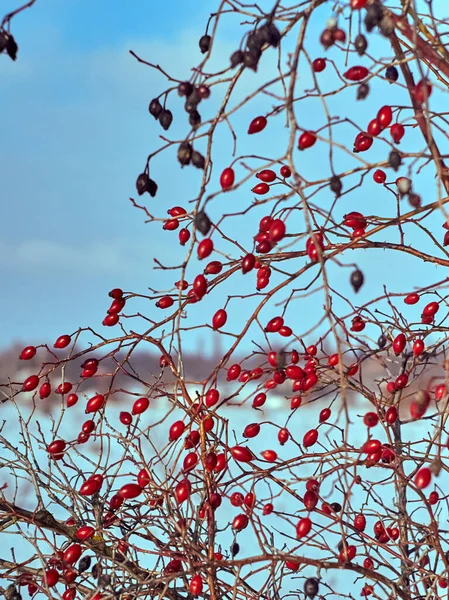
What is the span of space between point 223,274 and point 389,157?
1.12ft

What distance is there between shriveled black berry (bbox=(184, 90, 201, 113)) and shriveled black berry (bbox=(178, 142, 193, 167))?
0.04 m

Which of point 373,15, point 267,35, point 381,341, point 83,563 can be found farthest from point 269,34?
point 83,563

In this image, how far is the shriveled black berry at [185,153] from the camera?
73cm

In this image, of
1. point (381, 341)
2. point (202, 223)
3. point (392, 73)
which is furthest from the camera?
point (381, 341)

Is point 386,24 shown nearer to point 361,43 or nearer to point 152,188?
point 361,43

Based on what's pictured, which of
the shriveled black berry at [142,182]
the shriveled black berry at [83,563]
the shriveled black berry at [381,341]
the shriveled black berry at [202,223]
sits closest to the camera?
the shriveled black berry at [202,223]

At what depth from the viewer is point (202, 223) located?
0.71 m

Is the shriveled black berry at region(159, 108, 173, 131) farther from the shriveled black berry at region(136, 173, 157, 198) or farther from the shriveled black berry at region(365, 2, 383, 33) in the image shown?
the shriveled black berry at region(365, 2, 383, 33)

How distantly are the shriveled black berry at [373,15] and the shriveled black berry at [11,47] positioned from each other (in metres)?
0.38

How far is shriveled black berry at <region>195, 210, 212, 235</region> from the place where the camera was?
27.7 inches

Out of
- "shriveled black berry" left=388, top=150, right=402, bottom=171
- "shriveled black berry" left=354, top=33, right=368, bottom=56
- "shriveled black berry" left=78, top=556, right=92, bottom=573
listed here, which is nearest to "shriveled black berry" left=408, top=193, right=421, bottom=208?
"shriveled black berry" left=388, top=150, right=402, bottom=171

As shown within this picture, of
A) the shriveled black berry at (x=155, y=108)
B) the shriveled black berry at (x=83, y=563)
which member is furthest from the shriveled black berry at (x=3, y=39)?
the shriveled black berry at (x=83, y=563)

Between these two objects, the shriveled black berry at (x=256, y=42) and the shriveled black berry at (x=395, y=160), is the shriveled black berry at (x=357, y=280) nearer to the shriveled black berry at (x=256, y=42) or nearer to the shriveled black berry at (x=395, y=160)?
the shriveled black berry at (x=395, y=160)

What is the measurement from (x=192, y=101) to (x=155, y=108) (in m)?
0.11
